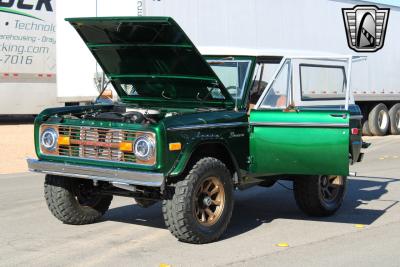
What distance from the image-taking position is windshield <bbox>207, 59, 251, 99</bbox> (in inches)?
281

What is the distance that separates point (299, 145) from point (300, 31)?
41.5 feet

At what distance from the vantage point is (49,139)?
6.61m

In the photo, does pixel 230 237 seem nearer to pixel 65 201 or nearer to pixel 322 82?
pixel 65 201

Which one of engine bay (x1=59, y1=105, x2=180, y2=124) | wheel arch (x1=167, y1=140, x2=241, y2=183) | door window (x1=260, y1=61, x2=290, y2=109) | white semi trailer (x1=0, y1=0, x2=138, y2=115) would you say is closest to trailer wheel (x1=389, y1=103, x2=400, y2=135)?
white semi trailer (x1=0, y1=0, x2=138, y2=115)

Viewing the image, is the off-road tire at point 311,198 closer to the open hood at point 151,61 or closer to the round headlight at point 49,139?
the open hood at point 151,61

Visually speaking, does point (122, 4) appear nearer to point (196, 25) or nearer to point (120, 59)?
point (196, 25)

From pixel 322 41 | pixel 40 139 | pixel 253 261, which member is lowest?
pixel 253 261

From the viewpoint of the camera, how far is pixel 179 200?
599cm

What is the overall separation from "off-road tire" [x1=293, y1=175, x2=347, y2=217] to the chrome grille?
2.47m

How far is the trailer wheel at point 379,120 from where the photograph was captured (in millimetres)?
21719

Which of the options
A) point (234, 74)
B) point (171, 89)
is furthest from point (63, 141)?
point (234, 74)

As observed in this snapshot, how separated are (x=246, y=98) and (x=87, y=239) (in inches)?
90.1

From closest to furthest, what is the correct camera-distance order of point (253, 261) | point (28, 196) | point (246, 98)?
1. point (253, 261)
2. point (246, 98)
3. point (28, 196)

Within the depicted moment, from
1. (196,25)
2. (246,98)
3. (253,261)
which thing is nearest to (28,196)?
(246,98)
